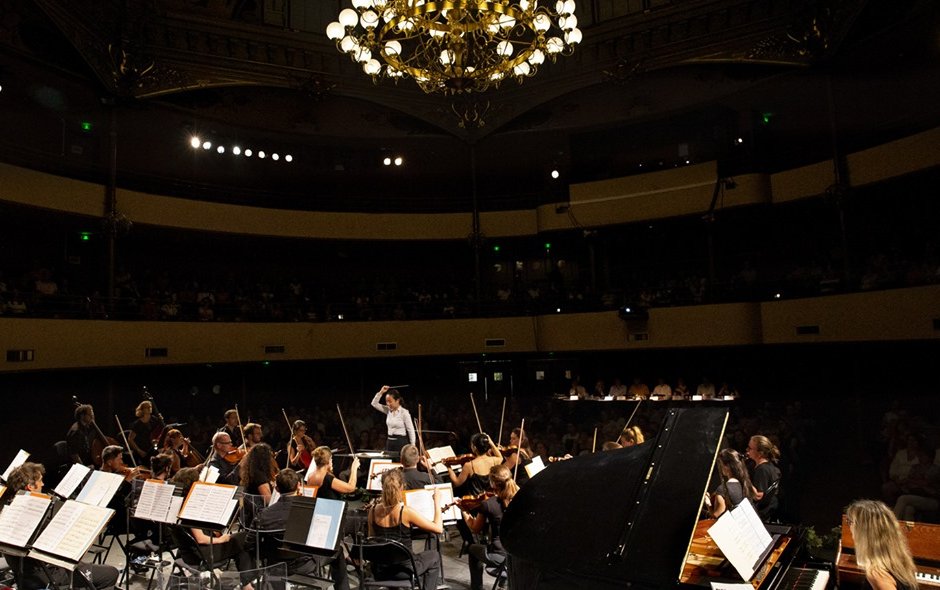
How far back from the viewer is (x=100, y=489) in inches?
251

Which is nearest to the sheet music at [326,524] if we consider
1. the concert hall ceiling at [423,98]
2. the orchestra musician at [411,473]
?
the orchestra musician at [411,473]

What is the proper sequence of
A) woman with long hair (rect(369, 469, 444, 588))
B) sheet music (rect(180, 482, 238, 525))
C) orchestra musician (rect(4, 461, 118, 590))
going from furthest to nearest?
woman with long hair (rect(369, 469, 444, 588)) → sheet music (rect(180, 482, 238, 525)) → orchestra musician (rect(4, 461, 118, 590))

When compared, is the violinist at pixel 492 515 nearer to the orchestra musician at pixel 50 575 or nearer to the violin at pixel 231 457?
the orchestra musician at pixel 50 575

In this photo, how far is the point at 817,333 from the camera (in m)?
14.7

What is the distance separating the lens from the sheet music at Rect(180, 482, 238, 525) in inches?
219

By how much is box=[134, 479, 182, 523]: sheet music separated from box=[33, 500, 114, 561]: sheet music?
903 millimetres

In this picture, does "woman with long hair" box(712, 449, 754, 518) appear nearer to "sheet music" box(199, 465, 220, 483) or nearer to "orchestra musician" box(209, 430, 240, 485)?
"sheet music" box(199, 465, 220, 483)

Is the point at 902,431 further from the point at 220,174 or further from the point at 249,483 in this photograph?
the point at 220,174

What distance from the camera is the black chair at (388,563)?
5.38m

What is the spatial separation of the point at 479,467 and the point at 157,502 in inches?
137

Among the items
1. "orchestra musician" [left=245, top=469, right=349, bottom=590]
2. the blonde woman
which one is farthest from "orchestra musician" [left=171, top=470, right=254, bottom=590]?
the blonde woman

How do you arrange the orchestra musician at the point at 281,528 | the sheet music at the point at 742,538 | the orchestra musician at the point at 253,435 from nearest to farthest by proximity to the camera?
the sheet music at the point at 742,538
the orchestra musician at the point at 281,528
the orchestra musician at the point at 253,435

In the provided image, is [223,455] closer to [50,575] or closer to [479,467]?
[50,575]

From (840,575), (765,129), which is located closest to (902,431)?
(840,575)
